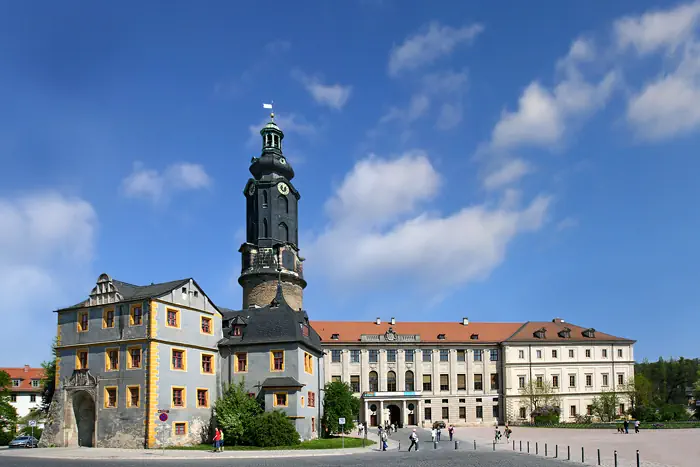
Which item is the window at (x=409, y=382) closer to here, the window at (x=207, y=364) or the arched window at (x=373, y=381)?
the arched window at (x=373, y=381)

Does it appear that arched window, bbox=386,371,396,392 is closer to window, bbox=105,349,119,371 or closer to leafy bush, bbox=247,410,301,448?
leafy bush, bbox=247,410,301,448

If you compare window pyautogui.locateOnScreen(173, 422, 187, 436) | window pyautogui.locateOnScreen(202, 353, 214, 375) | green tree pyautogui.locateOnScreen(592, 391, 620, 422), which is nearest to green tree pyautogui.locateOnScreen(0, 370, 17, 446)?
window pyautogui.locateOnScreen(202, 353, 214, 375)

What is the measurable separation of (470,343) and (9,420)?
54781mm

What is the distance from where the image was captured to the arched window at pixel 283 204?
226 feet

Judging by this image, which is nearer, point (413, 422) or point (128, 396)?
point (128, 396)

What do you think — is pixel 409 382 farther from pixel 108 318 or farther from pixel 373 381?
pixel 108 318

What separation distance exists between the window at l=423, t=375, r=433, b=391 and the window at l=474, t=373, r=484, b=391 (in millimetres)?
6049

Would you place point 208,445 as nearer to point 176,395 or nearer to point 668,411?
point 176,395

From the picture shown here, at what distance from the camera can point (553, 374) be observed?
294 ft

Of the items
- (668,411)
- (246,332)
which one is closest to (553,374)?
(668,411)

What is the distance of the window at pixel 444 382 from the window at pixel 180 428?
48874mm

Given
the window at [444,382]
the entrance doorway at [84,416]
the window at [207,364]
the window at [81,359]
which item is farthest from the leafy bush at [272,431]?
the window at [444,382]

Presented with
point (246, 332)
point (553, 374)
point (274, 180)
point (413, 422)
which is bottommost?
point (413, 422)

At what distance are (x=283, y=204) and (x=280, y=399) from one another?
26224 mm
